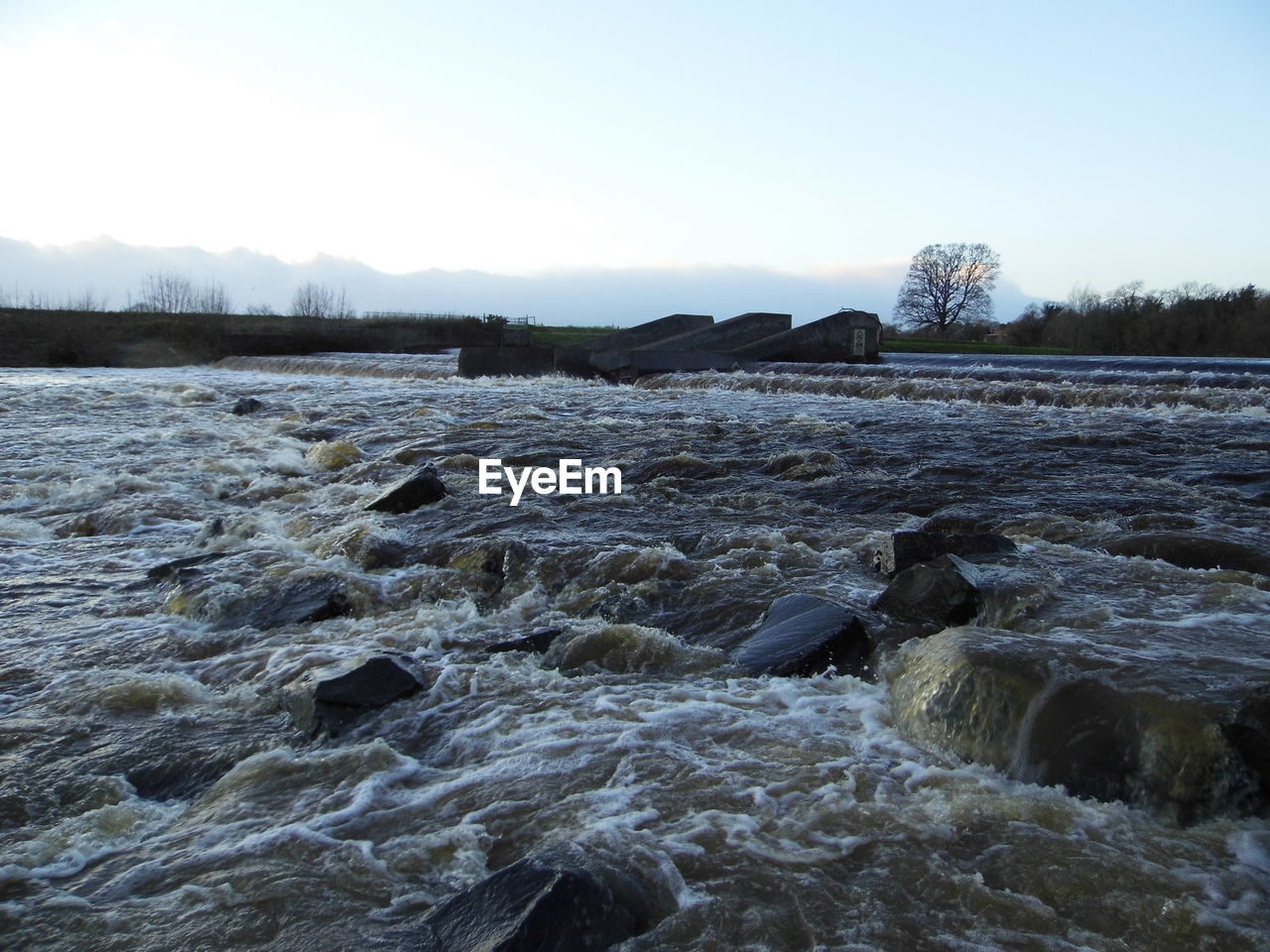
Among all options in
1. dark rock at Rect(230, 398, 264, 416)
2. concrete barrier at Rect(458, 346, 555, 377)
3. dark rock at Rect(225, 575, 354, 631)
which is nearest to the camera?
dark rock at Rect(225, 575, 354, 631)

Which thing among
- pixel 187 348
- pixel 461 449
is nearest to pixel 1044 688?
pixel 461 449

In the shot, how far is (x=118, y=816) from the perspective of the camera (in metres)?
3.50

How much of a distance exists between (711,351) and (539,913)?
25516 mm

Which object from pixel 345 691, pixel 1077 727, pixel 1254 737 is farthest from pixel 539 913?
pixel 1254 737

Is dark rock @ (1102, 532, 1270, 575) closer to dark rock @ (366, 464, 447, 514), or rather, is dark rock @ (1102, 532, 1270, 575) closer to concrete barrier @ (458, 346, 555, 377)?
dark rock @ (366, 464, 447, 514)

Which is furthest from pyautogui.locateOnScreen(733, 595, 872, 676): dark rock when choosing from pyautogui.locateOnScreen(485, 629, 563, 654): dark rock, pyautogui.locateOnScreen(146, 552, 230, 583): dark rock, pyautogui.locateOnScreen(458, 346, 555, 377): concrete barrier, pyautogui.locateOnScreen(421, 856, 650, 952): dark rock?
pyautogui.locateOnScreen(458, 346, 555, 377): concrete barrier

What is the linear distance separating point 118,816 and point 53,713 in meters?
1.24

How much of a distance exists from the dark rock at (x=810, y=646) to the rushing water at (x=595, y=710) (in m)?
0.15

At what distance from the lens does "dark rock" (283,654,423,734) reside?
4.22 meters

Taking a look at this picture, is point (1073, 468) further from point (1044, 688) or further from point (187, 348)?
point (187, 348)

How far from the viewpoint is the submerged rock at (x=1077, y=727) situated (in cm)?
333

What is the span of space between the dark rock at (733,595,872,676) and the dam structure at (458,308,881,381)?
19.1 m

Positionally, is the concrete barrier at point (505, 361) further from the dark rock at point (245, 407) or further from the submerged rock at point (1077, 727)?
the submerged rock at point (1077, 727)

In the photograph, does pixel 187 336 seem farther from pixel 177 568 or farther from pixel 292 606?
pixel 292 606
